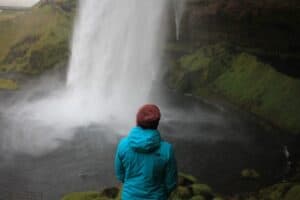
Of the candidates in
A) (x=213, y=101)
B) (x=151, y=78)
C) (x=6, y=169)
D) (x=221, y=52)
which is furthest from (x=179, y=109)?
(x=6, y=169)

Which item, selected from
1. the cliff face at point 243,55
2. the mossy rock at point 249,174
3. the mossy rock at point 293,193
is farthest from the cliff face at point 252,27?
the mossy rock at point 293,193

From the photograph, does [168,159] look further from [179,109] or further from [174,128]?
[179,109]

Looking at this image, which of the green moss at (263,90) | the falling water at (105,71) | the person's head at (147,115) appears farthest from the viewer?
the green moss at (263,90)

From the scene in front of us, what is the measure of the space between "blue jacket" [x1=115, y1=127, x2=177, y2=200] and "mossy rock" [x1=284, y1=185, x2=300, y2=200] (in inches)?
369

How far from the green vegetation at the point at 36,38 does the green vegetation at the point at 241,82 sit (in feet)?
37.0

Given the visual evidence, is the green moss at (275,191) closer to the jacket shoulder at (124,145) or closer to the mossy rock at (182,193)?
the mossy rock at (182,193)

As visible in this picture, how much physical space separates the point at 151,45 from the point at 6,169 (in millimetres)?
20417

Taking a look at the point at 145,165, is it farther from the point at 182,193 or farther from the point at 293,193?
the point at 293,193

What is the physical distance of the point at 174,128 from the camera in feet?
75.4

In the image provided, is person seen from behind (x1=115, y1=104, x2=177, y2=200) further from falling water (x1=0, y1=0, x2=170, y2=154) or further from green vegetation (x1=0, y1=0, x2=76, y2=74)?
green vegetation (x1=0, y1=0, x2=76, y2=74)

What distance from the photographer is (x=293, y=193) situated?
1476cm

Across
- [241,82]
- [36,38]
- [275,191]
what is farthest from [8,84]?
[275,191]

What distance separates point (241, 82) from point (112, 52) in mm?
9393

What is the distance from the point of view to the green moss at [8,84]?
32812mm
